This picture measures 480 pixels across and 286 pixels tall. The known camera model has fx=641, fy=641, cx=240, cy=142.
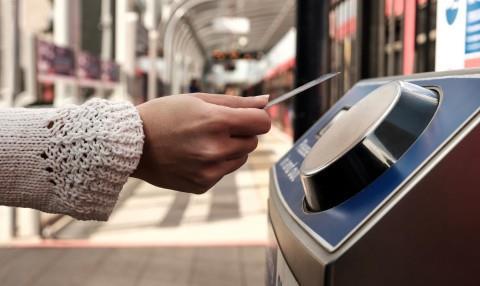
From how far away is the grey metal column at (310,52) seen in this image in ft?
7.31

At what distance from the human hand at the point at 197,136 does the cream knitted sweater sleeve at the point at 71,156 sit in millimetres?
27

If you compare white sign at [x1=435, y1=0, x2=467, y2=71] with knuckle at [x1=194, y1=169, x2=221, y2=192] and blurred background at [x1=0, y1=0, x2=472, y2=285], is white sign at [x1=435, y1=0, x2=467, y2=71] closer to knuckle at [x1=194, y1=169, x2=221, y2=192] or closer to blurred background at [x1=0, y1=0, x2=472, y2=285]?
blurred background at [x1=0, y1=0, x2=472, y2=285]

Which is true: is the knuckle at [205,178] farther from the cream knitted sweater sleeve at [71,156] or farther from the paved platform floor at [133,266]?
the paved platform floor at [133,266]

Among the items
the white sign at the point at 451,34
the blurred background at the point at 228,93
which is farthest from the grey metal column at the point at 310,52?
the white sign at the point at 451,34

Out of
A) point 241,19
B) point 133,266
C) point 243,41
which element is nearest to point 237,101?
point 133,266

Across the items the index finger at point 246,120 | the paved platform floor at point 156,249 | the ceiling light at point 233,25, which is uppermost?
the ceiling light at point 233,25

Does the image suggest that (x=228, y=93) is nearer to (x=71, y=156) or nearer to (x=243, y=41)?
(x=71, y=156)

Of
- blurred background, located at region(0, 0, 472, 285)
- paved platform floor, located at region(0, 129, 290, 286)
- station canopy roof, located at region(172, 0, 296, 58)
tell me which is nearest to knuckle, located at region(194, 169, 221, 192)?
blurred background, located at region(0, 0, 472, 285)

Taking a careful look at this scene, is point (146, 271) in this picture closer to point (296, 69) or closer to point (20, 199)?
point (296, 69)

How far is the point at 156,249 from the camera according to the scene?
4.16 meters

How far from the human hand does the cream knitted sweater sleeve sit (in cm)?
3

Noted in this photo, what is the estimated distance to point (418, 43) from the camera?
5.54 feet

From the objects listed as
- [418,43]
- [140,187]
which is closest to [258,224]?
[140,187]

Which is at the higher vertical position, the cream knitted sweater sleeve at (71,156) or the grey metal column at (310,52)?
the grey metal column at (310,52)
